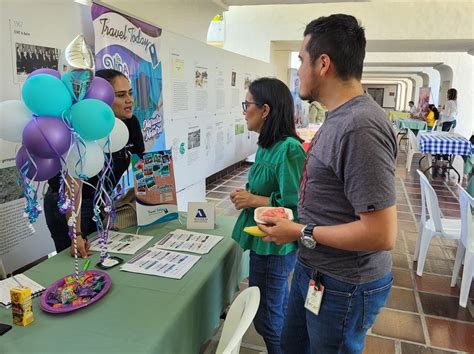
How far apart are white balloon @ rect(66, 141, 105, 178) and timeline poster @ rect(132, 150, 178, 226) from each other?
52 centimetres

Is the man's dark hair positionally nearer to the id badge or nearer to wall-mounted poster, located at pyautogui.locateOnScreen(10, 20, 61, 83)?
the id badge

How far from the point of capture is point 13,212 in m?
1.96

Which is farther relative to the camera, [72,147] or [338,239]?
[72,147]

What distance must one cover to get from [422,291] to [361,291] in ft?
7.25

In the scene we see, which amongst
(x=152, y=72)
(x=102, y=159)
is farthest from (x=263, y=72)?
(x=102, y=159)

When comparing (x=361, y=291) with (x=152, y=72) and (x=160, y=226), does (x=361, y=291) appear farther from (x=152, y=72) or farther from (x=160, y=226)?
(x=152, y=72)

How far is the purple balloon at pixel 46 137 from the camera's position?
3.97ft

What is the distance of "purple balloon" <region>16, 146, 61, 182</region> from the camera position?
1275 millimetres

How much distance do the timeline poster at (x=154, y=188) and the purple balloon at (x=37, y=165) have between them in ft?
1.85

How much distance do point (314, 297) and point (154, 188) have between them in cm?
111

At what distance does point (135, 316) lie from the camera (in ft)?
3.90

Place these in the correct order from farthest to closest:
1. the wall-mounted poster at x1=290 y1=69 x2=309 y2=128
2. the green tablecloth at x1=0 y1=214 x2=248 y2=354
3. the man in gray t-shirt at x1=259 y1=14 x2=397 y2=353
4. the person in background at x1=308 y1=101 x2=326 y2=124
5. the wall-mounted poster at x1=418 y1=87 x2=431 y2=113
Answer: the wall-mounted poster at x1=418 y1=87 x2=431 y2=113, the person in background at x1=308 y1=101 x2=326 y2=124, the wall-mounted poster at x1=290 y1=69 x2=309 y2=128, the green tablecloth at x1=0 y1=214 x2=248 y2=354, the man in gray t-shirt at x1=259 y1=14 x2=397 y2=353

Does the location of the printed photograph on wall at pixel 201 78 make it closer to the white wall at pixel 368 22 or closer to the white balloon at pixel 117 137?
the white wall at pixel 368 22

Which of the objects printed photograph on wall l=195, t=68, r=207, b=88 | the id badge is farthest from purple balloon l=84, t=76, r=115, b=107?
printed photograph on wall l=195, t=68, r=207, b=88
